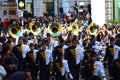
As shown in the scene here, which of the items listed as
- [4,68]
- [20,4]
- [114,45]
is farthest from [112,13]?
[4,68]

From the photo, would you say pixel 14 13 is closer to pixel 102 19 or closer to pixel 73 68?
pixel 102 19

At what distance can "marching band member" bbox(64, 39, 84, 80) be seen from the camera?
59.0ft

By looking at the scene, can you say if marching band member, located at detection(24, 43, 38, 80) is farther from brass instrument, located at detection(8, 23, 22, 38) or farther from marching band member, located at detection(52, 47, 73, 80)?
brass instrument, located at detection(8, 23, 22, 38)

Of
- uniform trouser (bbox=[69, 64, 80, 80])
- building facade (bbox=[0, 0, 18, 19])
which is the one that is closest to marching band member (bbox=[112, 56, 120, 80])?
uniform trouser (bbox=[69, 64, 80, 80])

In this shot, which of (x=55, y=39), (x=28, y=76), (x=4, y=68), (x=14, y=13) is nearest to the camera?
(x=28, y=76)

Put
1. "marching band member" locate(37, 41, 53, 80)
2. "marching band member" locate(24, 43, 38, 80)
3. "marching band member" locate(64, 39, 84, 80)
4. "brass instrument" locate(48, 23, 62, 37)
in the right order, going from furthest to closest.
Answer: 1. "brass instrument" locate(48, 23, 62, 37)
2. "marching band member" locate(24, 43, 38, 80)
3. "marching band member" locate(64, 39, 84, 80)
4. "marching band member" locate(37, 41, 53, 80)

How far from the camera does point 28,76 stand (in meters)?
10.1

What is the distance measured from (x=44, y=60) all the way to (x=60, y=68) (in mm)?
1668

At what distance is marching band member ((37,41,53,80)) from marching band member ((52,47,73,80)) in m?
1.19

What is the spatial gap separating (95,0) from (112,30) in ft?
22.1

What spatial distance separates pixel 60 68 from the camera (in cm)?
1636

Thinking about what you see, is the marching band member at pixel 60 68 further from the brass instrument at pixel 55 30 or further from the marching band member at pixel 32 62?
the brass instrument at pixel 55 30

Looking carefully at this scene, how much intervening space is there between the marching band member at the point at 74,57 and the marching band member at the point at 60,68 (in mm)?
1220

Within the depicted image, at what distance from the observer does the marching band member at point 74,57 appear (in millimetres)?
17969
